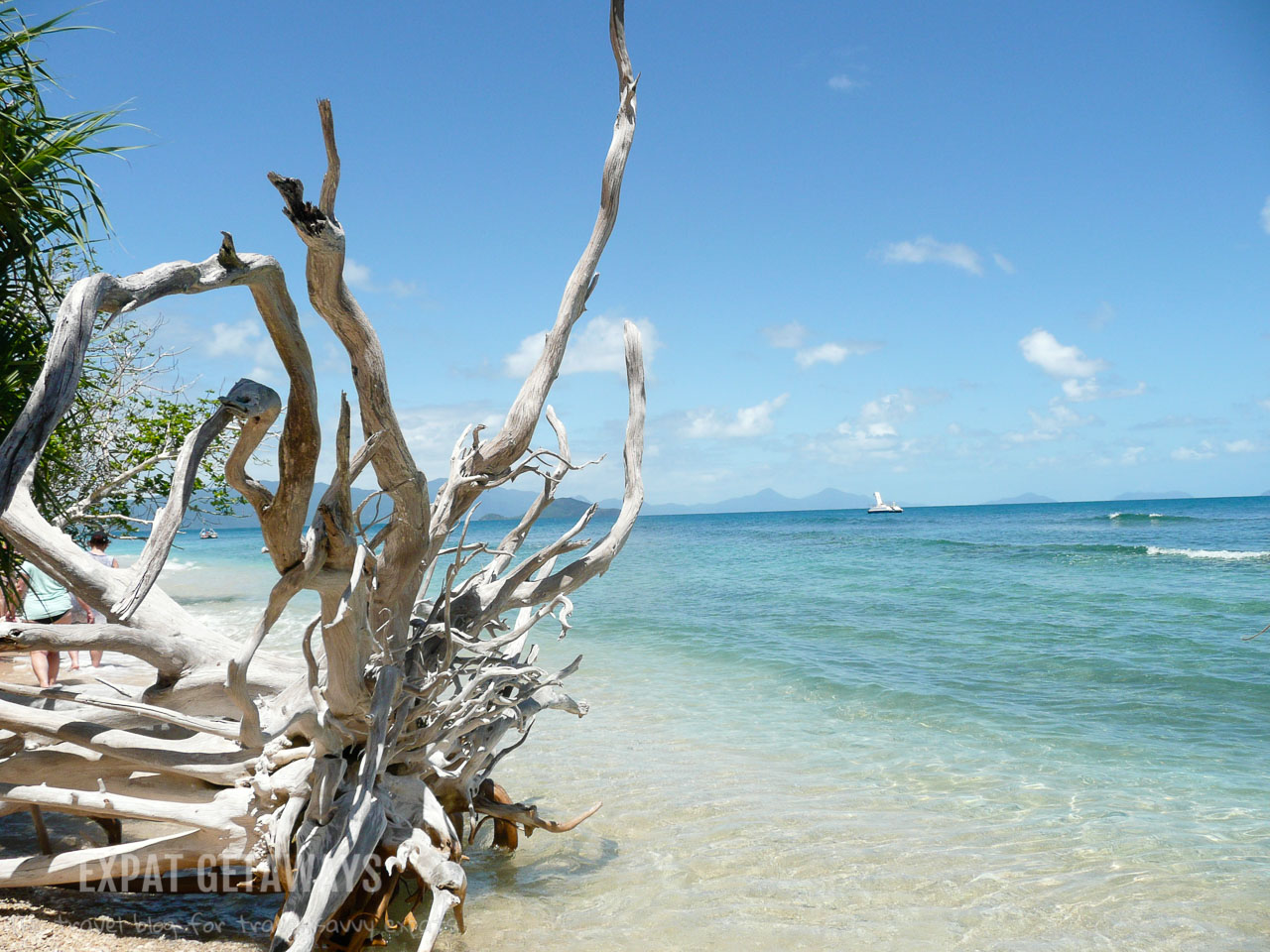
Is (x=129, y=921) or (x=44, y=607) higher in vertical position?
(x=44, y=607)

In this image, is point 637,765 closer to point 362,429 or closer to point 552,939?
point 552,939

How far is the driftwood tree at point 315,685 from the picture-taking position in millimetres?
2523

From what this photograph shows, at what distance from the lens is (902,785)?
5.75 m

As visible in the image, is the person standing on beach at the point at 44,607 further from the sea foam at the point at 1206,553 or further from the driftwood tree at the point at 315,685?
the sea foam at the point at 1206,553

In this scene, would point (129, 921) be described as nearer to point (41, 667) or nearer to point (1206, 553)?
point (41, 667)

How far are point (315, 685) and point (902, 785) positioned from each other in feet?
14.2

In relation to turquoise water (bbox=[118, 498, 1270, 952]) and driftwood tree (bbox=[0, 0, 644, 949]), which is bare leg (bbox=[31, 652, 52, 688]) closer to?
driftwood tree (bbox=[0, 0, 644, 949])

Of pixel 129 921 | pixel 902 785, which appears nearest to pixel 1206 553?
pixel 902 785

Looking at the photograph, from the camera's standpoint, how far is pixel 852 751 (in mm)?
6539

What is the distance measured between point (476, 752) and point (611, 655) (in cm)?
735

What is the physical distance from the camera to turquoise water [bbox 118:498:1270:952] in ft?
12.6

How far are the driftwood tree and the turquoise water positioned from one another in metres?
0.77

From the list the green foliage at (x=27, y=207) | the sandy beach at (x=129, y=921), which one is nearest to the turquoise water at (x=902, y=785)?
the sandy beach at (x=129, y=921)

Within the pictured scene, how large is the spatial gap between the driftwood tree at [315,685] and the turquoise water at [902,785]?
0.77 m
